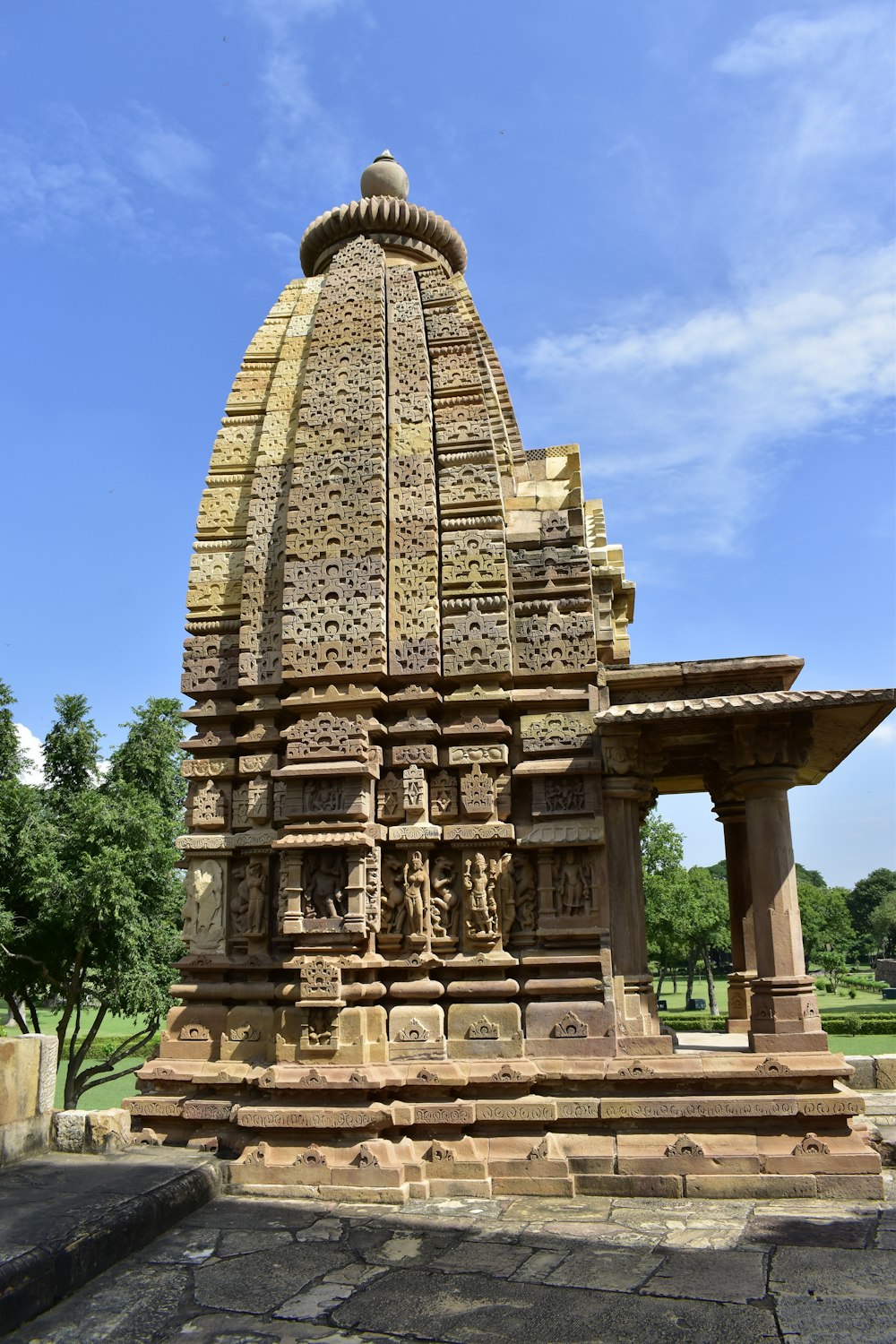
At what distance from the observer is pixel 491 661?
7551 millimetres

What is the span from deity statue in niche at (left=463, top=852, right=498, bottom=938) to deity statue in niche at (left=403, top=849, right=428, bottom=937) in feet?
1.03

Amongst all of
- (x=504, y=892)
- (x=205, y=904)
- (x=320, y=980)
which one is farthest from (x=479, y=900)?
(x=205, y=904)

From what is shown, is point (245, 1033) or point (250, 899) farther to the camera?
point (250, 899)

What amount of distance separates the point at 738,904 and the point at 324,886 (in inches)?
177

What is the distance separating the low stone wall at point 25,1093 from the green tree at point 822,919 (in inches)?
1718

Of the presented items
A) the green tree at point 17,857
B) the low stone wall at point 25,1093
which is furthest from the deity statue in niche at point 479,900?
the green tree at point 17,857

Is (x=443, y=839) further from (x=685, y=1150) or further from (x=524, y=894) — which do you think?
(x=685, y=1150)

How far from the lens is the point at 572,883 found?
714cm

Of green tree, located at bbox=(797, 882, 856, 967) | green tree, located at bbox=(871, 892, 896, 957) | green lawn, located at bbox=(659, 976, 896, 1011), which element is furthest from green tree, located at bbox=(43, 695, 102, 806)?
green tree, located at bbox=(871, 892, 896, 957)

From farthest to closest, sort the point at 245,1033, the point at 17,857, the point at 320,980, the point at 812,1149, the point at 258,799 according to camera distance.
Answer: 1. the point at 17,857
2. the point at 258,799
3. the point at 245,1033
4. the point at 320,980
5. the point at 812,1149

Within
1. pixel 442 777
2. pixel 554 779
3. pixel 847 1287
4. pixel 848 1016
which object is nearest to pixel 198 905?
pixel 442 777

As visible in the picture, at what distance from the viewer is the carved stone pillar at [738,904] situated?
362 inches

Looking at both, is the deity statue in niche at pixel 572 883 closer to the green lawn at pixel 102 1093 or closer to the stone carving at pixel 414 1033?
the stone carving at pixel 414 1033

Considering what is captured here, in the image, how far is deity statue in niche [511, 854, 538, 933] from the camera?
7.19 m
